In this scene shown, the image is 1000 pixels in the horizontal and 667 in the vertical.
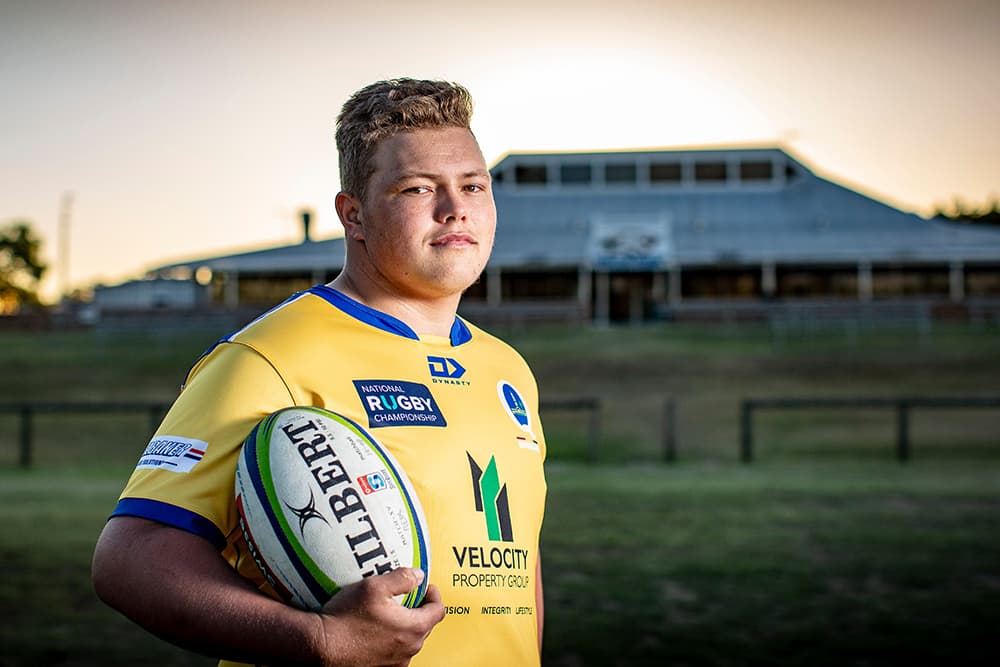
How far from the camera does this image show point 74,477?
50.0 ft

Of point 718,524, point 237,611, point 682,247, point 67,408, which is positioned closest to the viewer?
point 237,611

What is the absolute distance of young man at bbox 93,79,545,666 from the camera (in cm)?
187

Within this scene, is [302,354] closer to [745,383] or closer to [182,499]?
[182,499]

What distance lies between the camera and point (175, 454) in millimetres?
2014

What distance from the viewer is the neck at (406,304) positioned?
2449 millimetres

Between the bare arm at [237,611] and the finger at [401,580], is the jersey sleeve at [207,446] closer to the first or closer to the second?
the bare arm at [237,611]

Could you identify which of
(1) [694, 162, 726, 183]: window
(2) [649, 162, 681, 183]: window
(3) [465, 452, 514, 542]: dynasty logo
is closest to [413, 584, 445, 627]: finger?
(3) [465, 452, 514, 542]: dynasty logo

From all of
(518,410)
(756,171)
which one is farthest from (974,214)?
(518,410)

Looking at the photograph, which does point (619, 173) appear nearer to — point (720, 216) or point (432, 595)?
point (720, 216)

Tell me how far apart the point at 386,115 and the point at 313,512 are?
85 centimetres

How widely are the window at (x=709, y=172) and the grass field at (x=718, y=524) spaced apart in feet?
72.8

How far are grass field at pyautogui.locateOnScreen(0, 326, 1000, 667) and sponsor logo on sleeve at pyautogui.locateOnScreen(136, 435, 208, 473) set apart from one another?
3940 millimetres

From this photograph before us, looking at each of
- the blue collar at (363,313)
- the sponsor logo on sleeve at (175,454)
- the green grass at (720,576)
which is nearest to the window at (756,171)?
the green grass at (720,576)

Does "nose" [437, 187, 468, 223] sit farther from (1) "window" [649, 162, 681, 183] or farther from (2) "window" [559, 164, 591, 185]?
(1) "window" [649, 162, 681, 183]
